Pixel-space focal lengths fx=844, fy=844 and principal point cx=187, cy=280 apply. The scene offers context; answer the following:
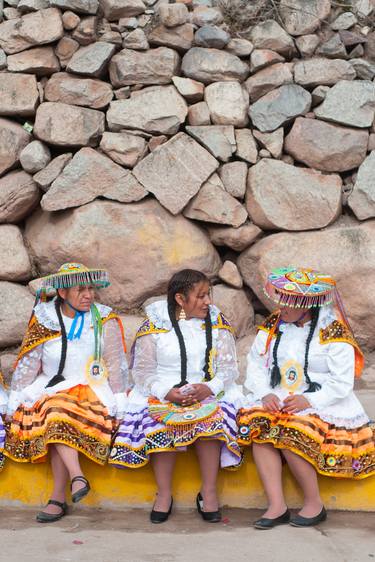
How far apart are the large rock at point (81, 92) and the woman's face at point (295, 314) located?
2718 millimetres

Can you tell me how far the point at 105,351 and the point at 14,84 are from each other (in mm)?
2754

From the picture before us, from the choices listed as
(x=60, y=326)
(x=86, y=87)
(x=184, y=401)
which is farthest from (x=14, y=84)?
(x=184, y=401)

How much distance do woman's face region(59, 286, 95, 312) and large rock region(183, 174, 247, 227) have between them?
6.19ft

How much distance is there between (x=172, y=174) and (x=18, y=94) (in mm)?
1304

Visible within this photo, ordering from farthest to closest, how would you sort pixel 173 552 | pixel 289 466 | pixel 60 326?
pixel 60 326 < pixel 289 466 < pixel 173 552

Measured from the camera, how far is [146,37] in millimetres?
6184

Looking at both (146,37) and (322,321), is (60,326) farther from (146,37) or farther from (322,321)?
(146,37)

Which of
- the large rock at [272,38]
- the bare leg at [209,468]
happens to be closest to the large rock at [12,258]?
the large rock at [272,38]

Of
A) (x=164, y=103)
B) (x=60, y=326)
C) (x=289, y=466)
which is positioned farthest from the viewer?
(x=164, y=103)

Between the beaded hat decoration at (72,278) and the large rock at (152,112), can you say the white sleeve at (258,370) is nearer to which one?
the beaded hat decoration at (72,278)

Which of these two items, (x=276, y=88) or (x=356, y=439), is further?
(x=276, y=88)

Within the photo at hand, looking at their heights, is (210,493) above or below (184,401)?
below

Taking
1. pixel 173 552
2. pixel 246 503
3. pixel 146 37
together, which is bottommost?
pixel 246 503

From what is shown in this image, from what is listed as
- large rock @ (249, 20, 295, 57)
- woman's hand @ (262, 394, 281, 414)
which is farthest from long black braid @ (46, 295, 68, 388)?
large rock @ (249, 20, 295, 57)
